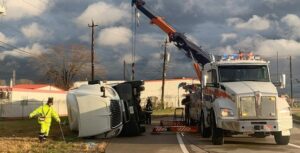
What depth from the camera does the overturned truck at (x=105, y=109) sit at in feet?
60.3

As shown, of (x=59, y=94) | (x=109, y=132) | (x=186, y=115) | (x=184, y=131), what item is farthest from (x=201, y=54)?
(x=59, y=94)

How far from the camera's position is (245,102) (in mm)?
15461

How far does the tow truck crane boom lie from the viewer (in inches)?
1398

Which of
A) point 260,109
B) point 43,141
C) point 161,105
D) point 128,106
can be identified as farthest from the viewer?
point 161,105

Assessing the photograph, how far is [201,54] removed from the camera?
3522 cm

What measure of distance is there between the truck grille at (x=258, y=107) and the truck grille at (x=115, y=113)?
5530mm

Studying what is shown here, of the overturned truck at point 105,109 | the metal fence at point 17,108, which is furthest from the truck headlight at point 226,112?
the metal fence at point 17,108

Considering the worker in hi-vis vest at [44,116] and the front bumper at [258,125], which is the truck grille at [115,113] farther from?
the front bumper at [258,125]

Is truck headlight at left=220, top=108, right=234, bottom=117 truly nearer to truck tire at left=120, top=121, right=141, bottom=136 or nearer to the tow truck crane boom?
truck tire at left=120, top=121, right=141, bottom=136

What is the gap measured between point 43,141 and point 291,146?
329 inches

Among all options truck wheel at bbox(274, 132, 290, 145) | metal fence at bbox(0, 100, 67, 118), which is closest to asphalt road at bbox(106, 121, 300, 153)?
truck wheel at bbox(274, 132, 290, 145)

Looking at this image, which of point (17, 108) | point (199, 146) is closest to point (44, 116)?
point (199, 146)

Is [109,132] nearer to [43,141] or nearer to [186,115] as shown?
[43,141]

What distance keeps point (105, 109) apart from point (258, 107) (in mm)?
6003
